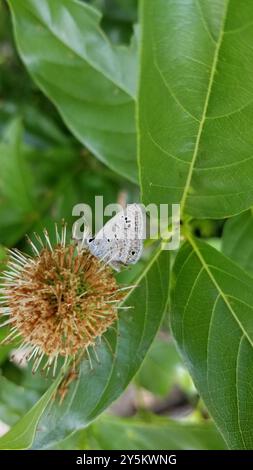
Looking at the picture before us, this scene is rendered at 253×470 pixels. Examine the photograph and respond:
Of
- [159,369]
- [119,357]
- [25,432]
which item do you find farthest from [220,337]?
[159,369]

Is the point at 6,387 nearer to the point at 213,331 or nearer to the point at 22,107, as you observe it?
the point at 213,331

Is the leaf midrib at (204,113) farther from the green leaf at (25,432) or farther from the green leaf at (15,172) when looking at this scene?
the green leaf at (15,172)

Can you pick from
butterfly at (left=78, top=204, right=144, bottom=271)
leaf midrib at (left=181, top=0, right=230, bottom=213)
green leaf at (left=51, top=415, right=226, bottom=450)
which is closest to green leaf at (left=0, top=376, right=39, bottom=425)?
green leaf at (left=51, top=415, right=226, bottom=450)

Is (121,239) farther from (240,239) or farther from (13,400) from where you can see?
(13,400)

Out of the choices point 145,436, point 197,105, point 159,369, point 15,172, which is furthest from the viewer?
point 159,369

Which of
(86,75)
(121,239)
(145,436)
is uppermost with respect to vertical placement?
(86,75)

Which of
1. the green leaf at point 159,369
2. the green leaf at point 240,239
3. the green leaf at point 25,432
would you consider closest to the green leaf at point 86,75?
the green leaf at point 240,239

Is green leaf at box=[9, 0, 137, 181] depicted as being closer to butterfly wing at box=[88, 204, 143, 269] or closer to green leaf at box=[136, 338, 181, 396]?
butterfly wing at box=[88, 204, 143, 269]
